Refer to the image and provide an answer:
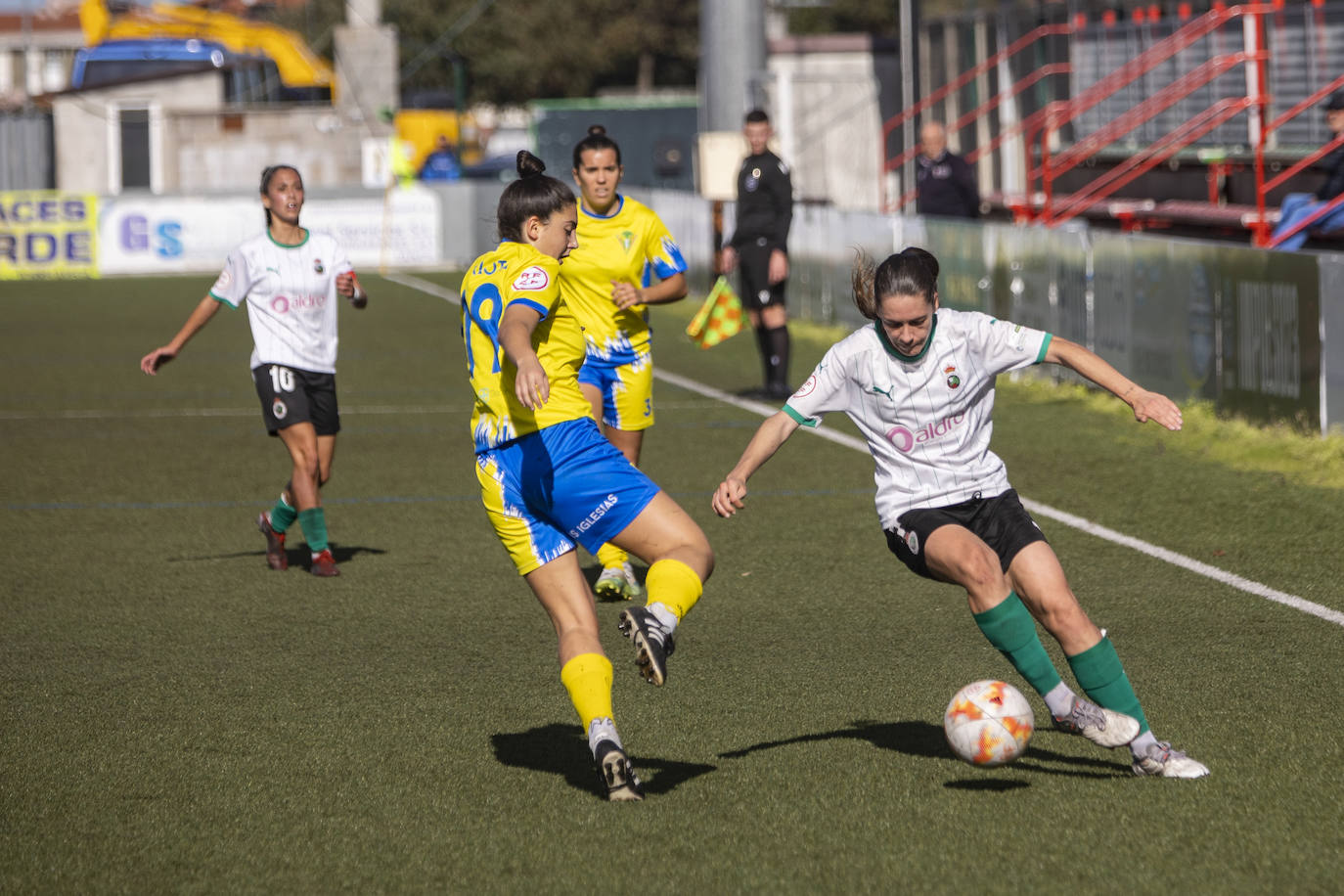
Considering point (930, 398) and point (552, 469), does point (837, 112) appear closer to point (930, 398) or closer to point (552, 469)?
point (930, 398)

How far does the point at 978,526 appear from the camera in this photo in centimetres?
564

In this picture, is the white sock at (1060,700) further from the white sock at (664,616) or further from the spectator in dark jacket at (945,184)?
the spectator in dark jacket at (945,184)

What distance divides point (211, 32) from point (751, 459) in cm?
4799

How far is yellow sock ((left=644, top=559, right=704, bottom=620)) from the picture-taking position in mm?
5234

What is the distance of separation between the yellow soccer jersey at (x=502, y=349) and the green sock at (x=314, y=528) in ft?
11.8

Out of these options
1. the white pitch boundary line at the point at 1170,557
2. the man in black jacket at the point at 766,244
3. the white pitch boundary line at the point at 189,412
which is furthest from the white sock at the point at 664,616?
the man in black jacket at the point at 766,244

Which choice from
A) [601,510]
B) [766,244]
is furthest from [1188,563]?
[766,244]

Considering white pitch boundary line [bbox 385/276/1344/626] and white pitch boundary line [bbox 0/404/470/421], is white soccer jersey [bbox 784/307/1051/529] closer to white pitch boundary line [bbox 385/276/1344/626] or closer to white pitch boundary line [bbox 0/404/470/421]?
white pitch boundary line [bbox 385/276/1344/626]

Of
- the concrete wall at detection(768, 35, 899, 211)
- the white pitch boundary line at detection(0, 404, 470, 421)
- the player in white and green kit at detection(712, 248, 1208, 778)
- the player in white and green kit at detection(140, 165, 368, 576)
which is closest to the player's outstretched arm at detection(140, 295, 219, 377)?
the player in white and green kit at detection(140, 165, 368, 576)

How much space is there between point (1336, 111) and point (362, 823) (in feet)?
40.1

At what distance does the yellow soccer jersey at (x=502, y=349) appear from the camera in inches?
215

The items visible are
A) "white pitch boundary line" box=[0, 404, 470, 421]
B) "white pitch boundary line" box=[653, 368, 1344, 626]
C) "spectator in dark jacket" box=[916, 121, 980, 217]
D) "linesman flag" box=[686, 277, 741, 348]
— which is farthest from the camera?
"spectator in dark jacket" box=[916, 121, 980, 217]

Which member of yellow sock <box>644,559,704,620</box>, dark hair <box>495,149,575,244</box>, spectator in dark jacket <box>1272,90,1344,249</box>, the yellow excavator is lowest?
yellow sock <box>644,559,704,620</box>

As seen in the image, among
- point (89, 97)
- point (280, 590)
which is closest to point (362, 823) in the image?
point (280, 590)
